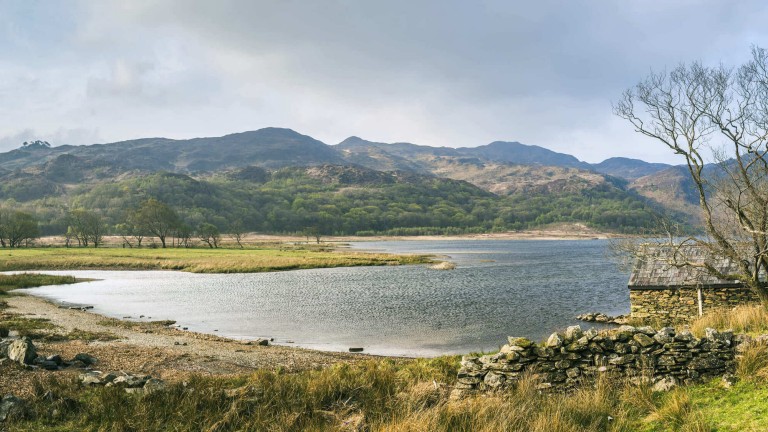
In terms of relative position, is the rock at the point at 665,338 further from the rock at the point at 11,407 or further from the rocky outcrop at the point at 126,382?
the rock at the point at 11,407

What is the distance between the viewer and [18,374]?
1137 cm

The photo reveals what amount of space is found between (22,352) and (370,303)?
29.3 meters

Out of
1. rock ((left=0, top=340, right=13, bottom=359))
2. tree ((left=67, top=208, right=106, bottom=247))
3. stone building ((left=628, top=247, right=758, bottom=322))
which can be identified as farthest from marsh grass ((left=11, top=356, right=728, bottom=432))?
tree ((left=67, top=208, right=106, bottom=247))

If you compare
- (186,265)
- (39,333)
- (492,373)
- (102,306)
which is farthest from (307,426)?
(186,265)

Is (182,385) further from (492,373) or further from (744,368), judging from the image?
(744,368)

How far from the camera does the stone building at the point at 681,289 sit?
24.2 metres

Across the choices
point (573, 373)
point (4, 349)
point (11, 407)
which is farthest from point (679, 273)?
point (4, 349)

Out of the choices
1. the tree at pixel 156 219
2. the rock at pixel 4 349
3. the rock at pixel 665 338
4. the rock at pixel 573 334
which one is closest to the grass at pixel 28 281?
the rock at pixel 4 349

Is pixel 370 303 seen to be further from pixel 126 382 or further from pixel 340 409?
pixel 340 409

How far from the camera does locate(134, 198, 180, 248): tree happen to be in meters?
122

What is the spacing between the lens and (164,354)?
18.2 m

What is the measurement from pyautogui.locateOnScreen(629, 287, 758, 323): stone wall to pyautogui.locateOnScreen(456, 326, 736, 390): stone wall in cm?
1553

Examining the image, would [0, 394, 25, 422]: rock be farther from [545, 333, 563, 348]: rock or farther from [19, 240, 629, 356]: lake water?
[19, 240, 629, 356]: lake water

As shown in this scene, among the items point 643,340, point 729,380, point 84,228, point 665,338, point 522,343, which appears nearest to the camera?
point 729,380
